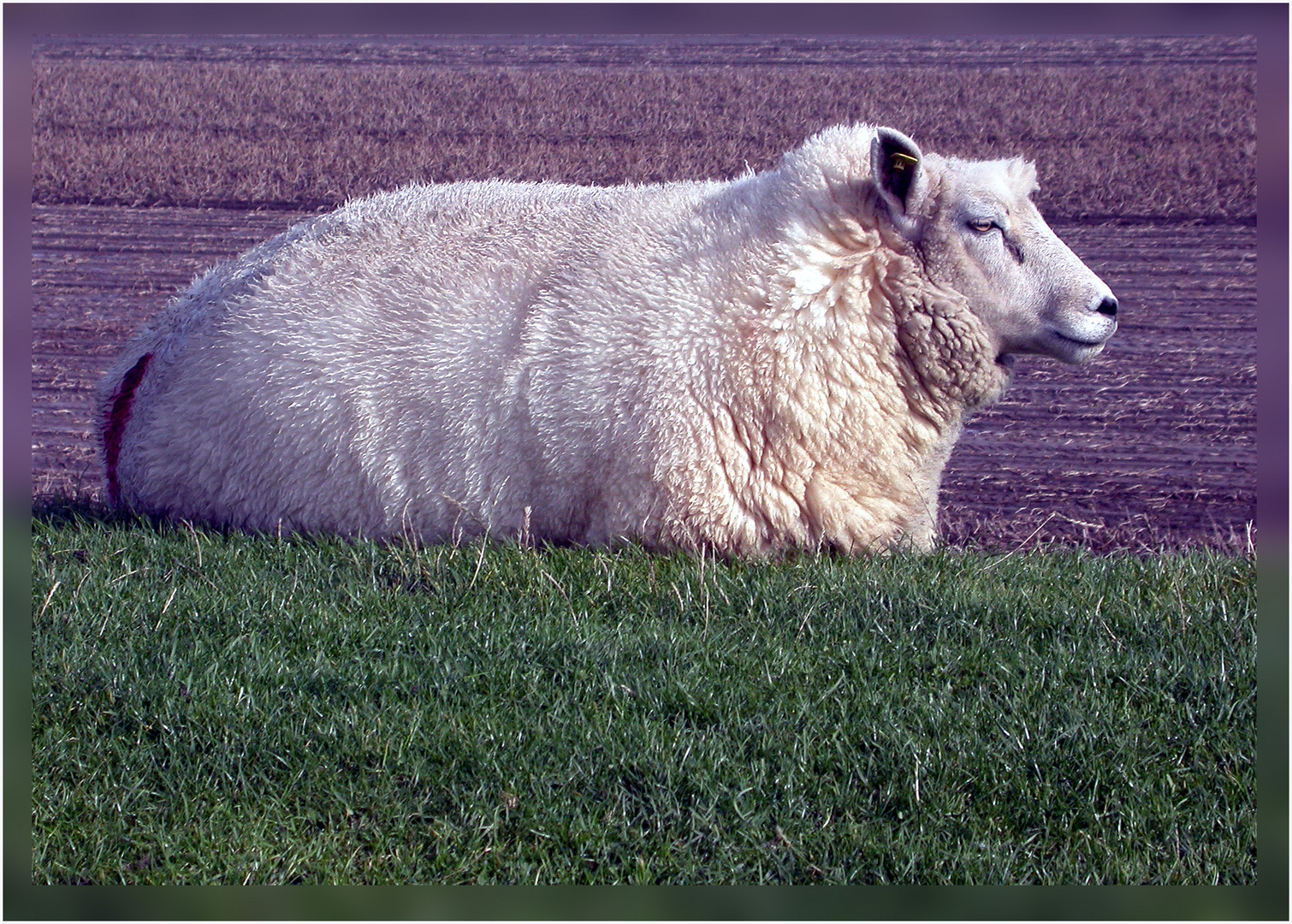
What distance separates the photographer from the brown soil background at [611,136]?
29.5ft

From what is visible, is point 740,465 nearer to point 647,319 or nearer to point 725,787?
point 647,319

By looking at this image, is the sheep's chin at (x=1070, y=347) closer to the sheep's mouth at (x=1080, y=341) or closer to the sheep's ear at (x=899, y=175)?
the sheep's mouth at (x=1080, y=341)

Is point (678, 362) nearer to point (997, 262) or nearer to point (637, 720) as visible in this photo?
point (997, 262)

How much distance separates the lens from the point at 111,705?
3.25m

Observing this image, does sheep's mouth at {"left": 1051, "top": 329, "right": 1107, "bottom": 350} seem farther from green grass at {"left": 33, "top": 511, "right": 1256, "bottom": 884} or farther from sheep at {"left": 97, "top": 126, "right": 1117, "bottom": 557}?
green grass at {"left": 33, "top": 511, "right": 1256, "bottom": 884}

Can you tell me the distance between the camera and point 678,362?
4.11m

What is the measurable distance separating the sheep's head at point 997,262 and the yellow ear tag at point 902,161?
22 millimetres

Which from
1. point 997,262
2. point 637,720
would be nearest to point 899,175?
point 997,262

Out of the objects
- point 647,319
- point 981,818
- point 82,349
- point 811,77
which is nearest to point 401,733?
point 981,818

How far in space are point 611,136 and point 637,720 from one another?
284 inches

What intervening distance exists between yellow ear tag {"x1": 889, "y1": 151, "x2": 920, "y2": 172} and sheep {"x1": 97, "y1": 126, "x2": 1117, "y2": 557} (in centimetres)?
1

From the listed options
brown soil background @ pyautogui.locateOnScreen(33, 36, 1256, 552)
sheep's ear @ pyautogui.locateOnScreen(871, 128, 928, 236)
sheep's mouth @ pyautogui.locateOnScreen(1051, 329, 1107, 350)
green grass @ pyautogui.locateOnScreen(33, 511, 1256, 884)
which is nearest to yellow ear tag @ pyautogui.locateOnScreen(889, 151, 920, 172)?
sheep's ear @ pyautogui.locateOnScreen(871, 128, 928, 236)

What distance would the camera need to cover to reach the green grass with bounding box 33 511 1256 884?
8.83ft

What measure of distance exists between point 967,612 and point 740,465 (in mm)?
894
